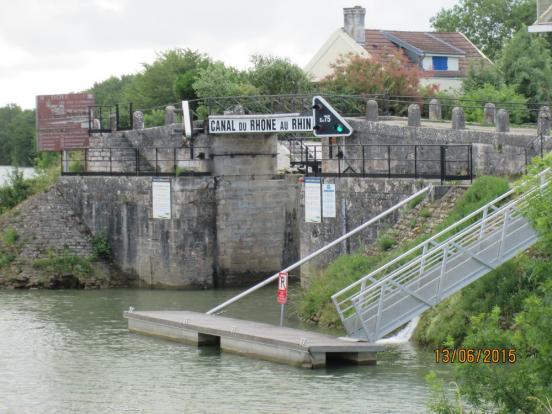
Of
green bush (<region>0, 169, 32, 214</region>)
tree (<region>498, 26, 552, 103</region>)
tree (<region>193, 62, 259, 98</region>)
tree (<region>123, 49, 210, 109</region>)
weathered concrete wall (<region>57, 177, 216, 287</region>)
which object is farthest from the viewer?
tree (<region>123, 49, 210, 109</region>)

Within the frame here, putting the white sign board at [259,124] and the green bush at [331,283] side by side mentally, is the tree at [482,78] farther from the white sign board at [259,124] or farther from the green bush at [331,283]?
the green bush at [331,283]

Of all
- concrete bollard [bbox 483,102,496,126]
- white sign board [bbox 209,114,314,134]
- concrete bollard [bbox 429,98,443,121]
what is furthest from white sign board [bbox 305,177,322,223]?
concrete bollard [bbox 429,98,443,121]

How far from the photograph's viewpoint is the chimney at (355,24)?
7375 cm

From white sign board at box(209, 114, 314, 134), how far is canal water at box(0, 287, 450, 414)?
7.66m

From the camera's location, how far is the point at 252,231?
42.9 metres

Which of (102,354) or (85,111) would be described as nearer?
(102,354)

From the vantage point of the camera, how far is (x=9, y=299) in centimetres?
3994

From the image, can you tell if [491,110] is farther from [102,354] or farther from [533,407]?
[533,407]

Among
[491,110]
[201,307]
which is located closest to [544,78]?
[491,110]

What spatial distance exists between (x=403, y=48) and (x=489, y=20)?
14006 mm

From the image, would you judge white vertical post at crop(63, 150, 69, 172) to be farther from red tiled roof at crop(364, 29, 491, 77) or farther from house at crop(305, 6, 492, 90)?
red tiled roof at crop(364, 29, 491, 77)

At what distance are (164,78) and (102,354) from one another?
138 ft

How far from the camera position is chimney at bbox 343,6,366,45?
7375cm
